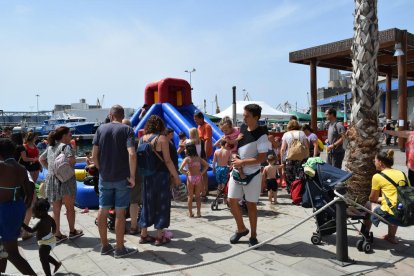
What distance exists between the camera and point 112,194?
4.27 m

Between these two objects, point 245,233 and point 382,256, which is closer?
point 382,256

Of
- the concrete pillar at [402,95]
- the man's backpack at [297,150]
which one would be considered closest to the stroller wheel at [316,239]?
the man's backpack at [297,150]

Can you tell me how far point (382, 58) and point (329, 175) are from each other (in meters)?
16.4

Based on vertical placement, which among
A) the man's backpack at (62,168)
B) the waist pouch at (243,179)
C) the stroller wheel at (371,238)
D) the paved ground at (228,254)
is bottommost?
the paved ground at (228,254)

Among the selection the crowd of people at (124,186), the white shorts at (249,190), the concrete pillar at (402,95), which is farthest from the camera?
the concrete pillar at (402,95)

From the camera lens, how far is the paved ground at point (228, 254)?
3.84 meters

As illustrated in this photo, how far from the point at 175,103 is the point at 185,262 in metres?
9.41

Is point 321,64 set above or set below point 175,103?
above

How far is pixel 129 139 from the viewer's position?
13.9 ft

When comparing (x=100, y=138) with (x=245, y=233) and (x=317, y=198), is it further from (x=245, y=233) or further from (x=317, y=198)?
(x=317, y=198)

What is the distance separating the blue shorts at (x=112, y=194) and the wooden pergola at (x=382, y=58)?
500 inches

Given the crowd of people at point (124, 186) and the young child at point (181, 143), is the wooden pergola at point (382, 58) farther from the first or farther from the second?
the crowd of people at point (124, 186)

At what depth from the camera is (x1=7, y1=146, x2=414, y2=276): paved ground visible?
3.84m

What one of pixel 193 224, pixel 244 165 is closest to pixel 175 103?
pixel 193 224
